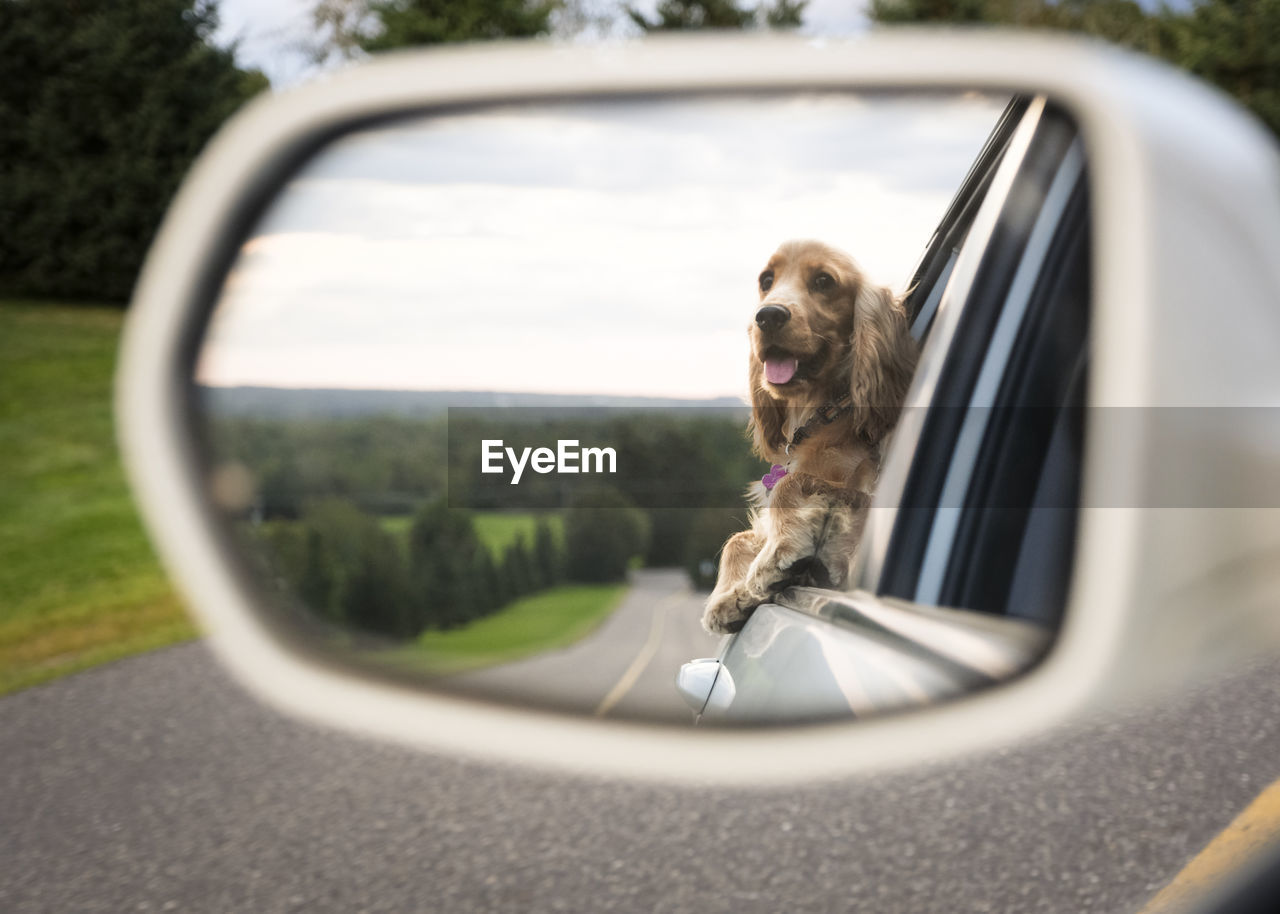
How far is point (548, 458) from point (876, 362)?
38 centimetres

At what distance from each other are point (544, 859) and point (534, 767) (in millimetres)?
768

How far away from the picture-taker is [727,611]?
1.28 meters

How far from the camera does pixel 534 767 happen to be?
4.40 metres

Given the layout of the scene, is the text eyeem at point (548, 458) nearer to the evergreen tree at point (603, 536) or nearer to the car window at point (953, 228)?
the evergreen tree at point (603, 536)

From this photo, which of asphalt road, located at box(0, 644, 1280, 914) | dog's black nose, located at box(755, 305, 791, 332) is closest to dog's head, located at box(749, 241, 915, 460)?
dog's black nose, located at box(755, 305, 791, 332)

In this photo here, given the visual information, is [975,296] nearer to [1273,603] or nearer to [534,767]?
[1273,603]

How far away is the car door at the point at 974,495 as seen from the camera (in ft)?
3.79

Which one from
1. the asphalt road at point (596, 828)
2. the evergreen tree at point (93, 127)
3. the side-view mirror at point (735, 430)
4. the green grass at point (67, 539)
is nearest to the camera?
the side-view mirror at point (735, 430)

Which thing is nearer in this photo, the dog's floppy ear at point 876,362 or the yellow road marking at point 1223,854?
the dog's floppy ear at point 876,362

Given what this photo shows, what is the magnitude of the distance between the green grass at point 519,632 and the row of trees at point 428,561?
13 millimetres

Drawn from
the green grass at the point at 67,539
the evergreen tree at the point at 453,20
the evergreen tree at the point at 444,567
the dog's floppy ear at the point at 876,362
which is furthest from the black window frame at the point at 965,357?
the evergreen tree at the point at 453,20

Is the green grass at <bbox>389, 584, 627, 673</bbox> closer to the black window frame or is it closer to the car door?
the car door

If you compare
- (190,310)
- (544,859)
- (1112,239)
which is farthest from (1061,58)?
(544,859)

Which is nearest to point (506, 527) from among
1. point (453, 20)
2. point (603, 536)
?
point (603, 536)
